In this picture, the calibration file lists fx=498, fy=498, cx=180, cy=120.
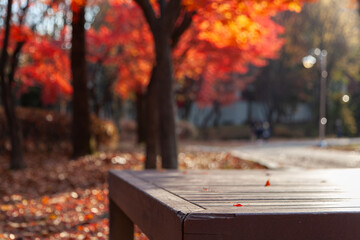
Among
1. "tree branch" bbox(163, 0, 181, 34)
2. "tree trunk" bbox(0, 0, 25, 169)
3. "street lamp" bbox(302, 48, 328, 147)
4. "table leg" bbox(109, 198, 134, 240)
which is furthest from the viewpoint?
"street lamp" bbox(302, 48, 328, 147)

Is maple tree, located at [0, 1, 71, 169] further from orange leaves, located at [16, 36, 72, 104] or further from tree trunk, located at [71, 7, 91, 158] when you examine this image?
tree trunk, located at [71, 7, 91, 158]

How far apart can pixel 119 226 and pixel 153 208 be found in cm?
207

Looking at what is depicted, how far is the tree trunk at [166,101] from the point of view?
8.16 m

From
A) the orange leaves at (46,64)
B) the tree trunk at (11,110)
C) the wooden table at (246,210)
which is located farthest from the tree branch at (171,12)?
the orange leaves at (46,64)

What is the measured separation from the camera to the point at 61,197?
9156 millimetres

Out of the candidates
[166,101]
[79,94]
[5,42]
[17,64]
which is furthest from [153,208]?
[17,64]

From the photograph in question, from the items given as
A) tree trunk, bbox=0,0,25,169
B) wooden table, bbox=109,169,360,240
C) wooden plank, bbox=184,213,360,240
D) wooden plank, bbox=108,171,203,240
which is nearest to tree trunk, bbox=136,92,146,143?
tree trunk, bbox=0,0,25,169

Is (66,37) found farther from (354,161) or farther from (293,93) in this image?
(293,93)

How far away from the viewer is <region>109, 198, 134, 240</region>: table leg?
446 cm

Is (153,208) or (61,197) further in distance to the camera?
(61,197)

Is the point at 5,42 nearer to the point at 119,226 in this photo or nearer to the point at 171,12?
the point at 171,12

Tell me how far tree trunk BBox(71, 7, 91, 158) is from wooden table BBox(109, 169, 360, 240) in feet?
38.7

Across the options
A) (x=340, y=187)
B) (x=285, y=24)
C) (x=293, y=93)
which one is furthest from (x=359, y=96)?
(x=340, y=187)

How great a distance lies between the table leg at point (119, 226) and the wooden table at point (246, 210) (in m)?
1.08
